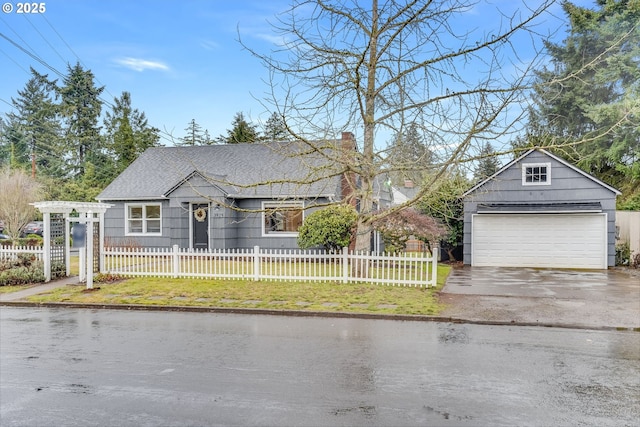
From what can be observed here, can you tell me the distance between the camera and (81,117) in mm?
47281

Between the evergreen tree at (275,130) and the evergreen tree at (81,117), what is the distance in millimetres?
40679

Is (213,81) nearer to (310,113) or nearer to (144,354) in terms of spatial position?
(310,113)

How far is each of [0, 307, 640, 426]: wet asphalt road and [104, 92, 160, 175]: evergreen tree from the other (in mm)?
20648

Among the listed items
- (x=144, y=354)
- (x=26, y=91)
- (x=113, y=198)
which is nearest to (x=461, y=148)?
(x=144, y=354)

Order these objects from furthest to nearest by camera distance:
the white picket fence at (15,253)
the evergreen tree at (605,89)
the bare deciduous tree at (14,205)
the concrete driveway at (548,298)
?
the evergreen tree at (605,89)
the bare deciduous tree at (14,205)
the white picket fence at (15,253)
the concrete driveway at (548,298)

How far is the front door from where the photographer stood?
19.8 m

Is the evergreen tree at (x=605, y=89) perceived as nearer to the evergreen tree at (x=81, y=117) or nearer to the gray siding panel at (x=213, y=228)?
the gray siding panel at (x=213, y=228)

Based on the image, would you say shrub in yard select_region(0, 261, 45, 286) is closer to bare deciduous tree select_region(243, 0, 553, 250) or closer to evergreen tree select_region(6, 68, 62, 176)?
bare deciduous tree select_region(243, 0, 553, 250)

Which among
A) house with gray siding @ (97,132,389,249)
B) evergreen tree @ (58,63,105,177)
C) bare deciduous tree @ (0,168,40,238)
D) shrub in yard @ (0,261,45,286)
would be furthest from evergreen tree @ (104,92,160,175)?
shrub in yard @ (0,261,45,286)

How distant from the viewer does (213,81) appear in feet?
62.1

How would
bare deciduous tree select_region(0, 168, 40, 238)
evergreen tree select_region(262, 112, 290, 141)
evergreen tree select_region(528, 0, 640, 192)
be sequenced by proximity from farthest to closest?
evergreen tree select_region(528, 0, 640, 192) → bare deciduous tree select_region(0, 168, 40, 238) → evergreen tree select_region(262, 112, 290, 141)

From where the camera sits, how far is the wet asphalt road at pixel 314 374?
4.38 m

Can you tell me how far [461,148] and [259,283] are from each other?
21.1ft

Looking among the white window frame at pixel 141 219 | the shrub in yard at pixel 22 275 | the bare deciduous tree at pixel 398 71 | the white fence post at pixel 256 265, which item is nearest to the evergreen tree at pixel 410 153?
the bare deciduous tree at pixel 398 71
